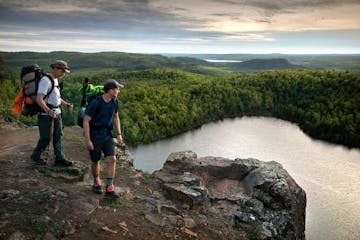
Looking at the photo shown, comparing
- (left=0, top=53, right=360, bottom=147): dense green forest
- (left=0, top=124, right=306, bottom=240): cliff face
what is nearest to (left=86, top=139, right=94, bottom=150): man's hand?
(left=0, top=124, right=306, bottom=240): cliff face

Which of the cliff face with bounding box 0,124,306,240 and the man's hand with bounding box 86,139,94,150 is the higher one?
the man's hand with bounding box 86,139,94,150

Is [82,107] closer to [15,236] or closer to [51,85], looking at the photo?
[51,85]

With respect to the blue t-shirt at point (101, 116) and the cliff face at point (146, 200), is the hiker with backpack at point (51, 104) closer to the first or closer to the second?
the cliff face at point (146, 200)

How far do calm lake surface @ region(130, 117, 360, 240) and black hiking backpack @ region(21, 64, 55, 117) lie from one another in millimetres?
21993

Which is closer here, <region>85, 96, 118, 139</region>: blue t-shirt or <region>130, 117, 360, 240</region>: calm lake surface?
<region>85, 96, 118, 139</region>: blue t-shirt

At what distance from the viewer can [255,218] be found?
40.2 feet

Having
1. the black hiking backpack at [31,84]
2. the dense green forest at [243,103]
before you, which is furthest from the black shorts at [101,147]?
the dense green forest at [243,103]

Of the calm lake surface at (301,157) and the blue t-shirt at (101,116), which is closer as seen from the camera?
the blue t-shirt at (101,116)

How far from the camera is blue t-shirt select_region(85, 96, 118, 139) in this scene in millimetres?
8117

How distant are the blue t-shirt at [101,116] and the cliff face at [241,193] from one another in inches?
168

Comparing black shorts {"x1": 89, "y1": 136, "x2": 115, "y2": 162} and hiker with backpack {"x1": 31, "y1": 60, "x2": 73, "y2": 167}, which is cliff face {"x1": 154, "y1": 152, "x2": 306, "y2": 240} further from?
hiker with backpack {"x1": 31, "y1": 60, "x2": 73, "y2": 167}

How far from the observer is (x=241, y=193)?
14242 millimetres

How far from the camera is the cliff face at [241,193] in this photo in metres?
11.5

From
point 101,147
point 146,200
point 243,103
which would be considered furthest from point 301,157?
point 101,147
